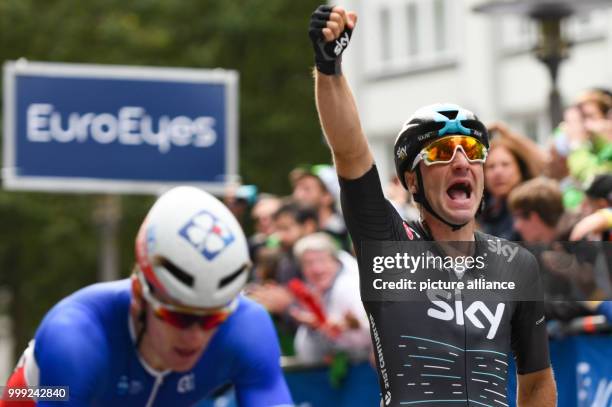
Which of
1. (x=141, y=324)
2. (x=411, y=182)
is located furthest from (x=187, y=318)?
(x=411, y=182)

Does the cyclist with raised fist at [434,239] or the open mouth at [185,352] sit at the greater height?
the cyclist with raised fist at [434,239]

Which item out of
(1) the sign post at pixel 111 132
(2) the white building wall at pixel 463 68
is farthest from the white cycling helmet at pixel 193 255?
(2) the white building wall at pixel 463 68

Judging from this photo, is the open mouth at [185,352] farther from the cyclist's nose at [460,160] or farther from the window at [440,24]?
the window at [440,24]

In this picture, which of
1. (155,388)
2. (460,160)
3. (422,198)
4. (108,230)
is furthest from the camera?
(108,230)

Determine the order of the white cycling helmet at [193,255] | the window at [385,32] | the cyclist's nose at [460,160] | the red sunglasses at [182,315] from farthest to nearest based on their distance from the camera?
1. the window at [385,32]
2. the red sunglasses at [182,315]
3. the white cycling helmet at [193,255]
4. the cyclist's nose at [460,160]

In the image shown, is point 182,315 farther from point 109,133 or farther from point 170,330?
point 109,133

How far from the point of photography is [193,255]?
5.11m

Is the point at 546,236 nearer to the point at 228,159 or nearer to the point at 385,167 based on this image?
the point at 228,159

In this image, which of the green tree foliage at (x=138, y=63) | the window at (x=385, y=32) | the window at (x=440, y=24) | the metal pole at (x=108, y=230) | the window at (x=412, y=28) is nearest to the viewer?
the metal pole at (x=108, y=230)

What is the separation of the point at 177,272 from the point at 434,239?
2.91 ft

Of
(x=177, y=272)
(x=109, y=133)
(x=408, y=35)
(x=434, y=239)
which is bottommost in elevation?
(x=177, y=272)

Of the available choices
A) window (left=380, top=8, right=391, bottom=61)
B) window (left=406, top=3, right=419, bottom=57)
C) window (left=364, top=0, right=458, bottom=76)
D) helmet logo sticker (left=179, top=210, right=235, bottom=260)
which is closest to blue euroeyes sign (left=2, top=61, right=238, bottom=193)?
helmet logo sticker (left=179, top=210, right=235, bottom=260)

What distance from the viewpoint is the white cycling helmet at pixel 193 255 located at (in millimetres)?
5109

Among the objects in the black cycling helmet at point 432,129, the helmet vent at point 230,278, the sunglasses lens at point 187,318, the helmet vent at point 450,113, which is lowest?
the sunglasses lens at point 187,318
